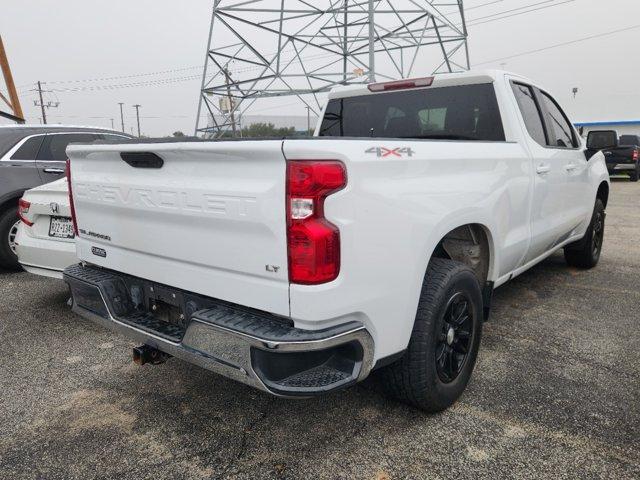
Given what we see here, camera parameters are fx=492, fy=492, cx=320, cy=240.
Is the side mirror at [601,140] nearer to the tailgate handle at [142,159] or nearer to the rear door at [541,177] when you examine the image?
the rear door at [541,177]

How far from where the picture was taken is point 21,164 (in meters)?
5.81

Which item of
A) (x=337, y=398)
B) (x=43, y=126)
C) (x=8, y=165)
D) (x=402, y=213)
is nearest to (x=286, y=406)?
(x=337, y=398)

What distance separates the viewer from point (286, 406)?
2744mm

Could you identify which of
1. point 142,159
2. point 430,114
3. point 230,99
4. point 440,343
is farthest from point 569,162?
point 230,99

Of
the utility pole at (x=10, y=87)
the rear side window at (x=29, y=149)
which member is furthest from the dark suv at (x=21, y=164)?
the utility pole at (x=10, y=87)

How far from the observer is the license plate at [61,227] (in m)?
4.11

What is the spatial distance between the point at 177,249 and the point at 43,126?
16.3 ft

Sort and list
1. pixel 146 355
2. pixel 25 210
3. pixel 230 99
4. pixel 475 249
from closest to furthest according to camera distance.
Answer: pixel 146 355 < pixel 475 249 < pixel 25 210 < pixel 230 99

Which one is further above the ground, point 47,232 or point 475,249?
point 475,249

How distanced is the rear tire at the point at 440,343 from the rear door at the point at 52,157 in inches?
204

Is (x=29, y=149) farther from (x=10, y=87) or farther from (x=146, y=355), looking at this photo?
(x=10, y=87)

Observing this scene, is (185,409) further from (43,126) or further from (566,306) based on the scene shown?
(43,126)

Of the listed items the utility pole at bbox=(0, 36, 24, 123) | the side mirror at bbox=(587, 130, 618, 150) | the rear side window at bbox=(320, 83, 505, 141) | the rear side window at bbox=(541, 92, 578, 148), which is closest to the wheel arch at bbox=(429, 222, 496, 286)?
the rear side window at bbox=(320, 83, 505, 141)

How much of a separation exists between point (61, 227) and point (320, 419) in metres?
2.88
